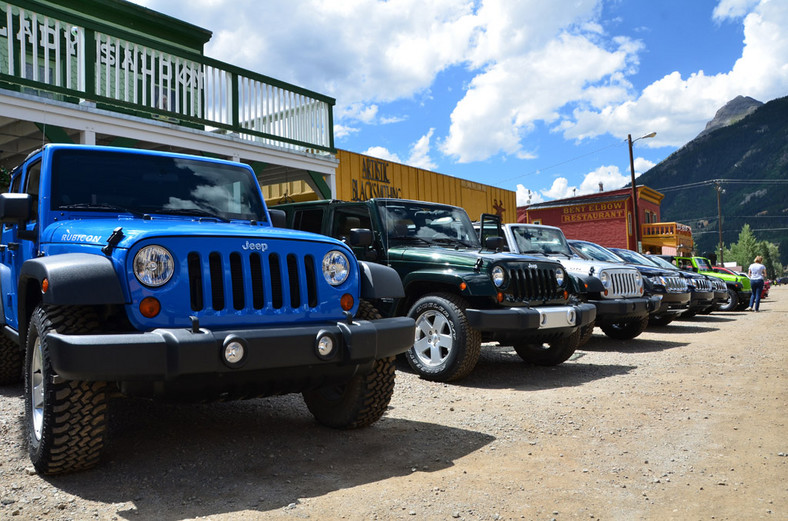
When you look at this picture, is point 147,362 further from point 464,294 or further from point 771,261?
point 771,261

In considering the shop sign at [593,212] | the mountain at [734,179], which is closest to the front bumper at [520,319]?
the shop sign at [593,212]

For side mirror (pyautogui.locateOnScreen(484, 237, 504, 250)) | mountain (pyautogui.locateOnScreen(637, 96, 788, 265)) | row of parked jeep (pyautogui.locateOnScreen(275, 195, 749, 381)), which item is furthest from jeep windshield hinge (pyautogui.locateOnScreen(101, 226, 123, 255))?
mountain (pyautogui.locateOnScreen(637, 96, 788, 265))

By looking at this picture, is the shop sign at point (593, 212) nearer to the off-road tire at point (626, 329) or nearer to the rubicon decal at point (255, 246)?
the off-road tire at point (626, 329)

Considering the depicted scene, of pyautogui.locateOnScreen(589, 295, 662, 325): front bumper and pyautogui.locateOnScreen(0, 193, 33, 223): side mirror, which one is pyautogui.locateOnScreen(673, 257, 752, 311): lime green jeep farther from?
pyautogui.locateOnScreen(0, 193, 33, 223): side mirror

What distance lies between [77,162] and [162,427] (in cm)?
193

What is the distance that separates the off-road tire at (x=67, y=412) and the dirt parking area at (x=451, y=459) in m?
0.14

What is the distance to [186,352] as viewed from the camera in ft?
10.2

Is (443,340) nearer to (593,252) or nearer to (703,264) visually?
(593,252)

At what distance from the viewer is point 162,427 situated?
452 centimetres

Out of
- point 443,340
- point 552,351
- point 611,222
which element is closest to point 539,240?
point 552,351

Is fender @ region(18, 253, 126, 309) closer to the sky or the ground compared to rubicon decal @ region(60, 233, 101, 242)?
closer to the ground

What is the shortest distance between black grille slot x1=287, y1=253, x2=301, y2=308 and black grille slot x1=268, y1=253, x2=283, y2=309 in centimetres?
7

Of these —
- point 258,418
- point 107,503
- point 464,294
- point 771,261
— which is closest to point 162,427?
point 258,418

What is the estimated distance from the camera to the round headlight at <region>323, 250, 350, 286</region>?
3.84m
